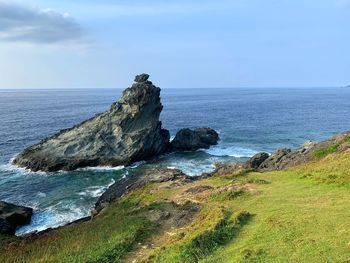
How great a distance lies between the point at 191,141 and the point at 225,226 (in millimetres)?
61759

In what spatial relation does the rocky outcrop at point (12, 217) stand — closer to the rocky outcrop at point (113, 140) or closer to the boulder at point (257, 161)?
the rocky outcrop at point (113, 140)

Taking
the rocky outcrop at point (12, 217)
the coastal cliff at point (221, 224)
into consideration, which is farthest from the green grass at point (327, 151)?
the rocky outcrop at point (12, 217)

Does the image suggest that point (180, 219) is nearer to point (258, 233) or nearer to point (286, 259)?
point (258, 233)

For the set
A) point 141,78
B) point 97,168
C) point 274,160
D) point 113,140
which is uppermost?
point 141,78

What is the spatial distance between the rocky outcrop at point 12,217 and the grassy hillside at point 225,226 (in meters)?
6.84

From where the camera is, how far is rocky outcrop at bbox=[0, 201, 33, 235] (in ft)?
143

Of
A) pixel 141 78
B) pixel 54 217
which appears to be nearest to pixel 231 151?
pixel 141 78

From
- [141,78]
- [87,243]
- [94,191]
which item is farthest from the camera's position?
[141,78]

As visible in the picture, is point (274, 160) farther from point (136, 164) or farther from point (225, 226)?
point (225, 226)

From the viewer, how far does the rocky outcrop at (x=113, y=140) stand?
247 feet

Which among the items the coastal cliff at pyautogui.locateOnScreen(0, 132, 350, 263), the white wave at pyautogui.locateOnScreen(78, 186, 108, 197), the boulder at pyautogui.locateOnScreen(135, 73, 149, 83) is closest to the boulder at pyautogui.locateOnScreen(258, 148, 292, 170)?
the coastal cliff at pyautogui.locateOnScreen(0, 132, 350, 263)

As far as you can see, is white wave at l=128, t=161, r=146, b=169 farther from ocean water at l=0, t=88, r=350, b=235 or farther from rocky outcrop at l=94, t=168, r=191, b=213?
rocky outcrop at l=94, t=168, r=191, b=213

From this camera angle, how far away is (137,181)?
55062 millimetres

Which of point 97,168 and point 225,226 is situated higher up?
point 225,226
